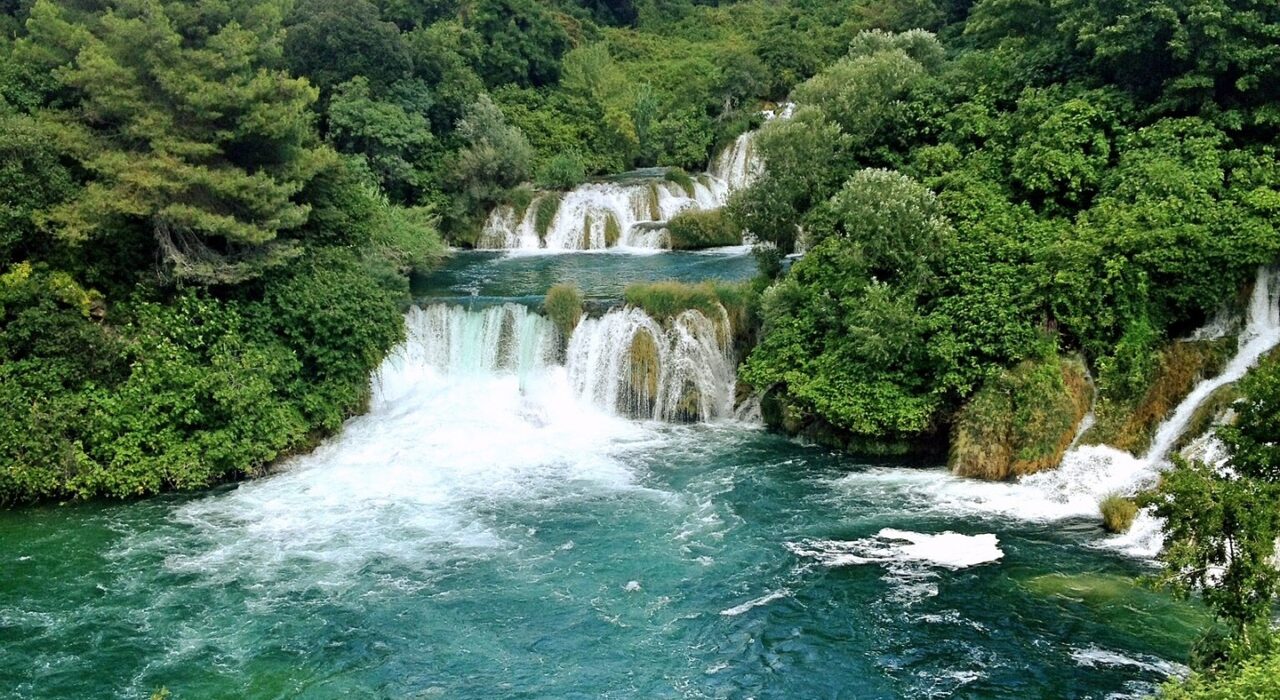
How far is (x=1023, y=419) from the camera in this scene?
1722 centimetres

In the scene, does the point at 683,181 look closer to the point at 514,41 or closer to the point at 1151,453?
the point at 514,41

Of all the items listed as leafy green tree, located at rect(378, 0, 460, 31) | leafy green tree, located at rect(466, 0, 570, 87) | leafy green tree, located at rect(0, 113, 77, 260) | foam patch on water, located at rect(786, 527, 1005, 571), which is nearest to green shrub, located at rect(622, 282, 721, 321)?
foam patch on water, located at rect(786, 527, 1005, 571)

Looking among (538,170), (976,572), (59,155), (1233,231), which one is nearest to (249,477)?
(59,155)

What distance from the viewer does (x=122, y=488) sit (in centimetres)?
1725

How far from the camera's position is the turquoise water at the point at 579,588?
1182cm

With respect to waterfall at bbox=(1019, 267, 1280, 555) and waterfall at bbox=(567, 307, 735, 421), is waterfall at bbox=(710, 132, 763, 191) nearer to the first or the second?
waterfall at bbox=(567, 307, 735, 421)

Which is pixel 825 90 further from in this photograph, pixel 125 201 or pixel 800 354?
pixel 125 201

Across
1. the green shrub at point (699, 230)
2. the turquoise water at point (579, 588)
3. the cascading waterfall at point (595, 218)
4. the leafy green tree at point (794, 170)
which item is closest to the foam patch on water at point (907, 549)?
the turquoise water at point (579, 588)

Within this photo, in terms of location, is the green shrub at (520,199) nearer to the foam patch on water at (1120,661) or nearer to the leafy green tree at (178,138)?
the leafy green tree at (178,138)

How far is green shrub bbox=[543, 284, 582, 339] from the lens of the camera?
23.3 m

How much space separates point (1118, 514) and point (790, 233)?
1023cm

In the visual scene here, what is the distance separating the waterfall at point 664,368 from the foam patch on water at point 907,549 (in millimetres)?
7285

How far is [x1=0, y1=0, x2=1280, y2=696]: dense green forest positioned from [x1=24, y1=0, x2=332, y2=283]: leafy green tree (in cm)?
6

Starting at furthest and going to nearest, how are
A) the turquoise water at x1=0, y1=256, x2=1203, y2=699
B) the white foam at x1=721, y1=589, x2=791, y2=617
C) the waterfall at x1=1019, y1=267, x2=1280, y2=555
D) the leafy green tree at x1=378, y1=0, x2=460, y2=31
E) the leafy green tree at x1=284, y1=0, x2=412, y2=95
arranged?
the leafy green tree at x1=378, y1=0, x2=460, y2=31, the leafy green tree at x1=284, y1=0, x2=412, y2=95, the waterfall at x1=1019, y1=267, x2=1280, y2=555, the white foam at x1=721, y1=589, x2=791, y2=617, the turquoise water at x1=0, y1=256, x2=1203, y2=699
